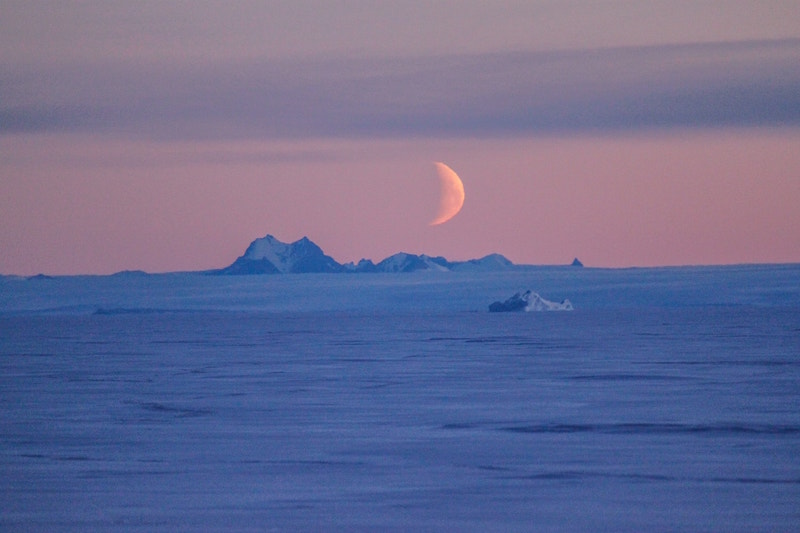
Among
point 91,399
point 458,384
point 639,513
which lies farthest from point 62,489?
point 458,384

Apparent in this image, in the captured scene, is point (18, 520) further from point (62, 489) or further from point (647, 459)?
point (647, 459)

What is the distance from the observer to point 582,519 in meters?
9.24

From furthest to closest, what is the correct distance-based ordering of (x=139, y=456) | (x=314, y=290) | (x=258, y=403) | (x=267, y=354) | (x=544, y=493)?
(x=314, y=290), (x=267, y=354), (x=258, y=403), (x=139, y=456), (x=544, y=493)

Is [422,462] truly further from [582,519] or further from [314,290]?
[314,290]

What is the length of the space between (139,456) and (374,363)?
18.8 meters

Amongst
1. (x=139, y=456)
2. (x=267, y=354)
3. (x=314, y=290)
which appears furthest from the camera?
(x=314, y=290)

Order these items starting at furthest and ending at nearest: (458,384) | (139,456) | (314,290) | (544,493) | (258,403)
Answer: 1. (314,290)
2. (458,384)
3. (258,403)
4. (139,456)
5. (544,493)

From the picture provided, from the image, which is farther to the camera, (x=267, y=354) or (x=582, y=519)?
(x=267, y=354)

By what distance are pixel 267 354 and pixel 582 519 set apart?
2964 cm

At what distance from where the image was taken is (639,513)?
9453 millimetres

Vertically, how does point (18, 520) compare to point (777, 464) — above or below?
below

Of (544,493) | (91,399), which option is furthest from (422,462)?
(91,399)

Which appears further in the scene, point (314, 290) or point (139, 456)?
point (314, 290)

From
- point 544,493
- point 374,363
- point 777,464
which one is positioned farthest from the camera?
point 374,363
